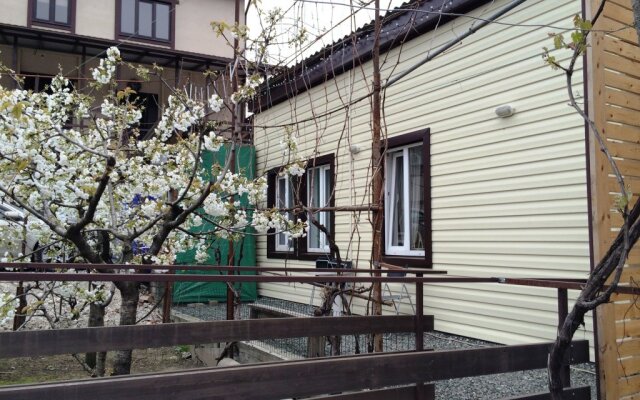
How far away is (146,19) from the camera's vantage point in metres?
19.5

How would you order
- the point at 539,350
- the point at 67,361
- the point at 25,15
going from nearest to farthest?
the point at 539,350 → the point at 67,361 → the point at 25,15

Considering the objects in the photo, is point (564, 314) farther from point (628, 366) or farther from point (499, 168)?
point (499, 168)

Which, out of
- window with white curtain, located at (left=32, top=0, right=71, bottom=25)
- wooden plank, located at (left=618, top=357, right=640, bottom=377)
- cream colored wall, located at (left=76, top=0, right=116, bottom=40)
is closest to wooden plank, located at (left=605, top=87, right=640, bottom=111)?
wooden plank, located at (left=618, top=357, right=640, bottom=377)

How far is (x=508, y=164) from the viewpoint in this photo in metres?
5.26

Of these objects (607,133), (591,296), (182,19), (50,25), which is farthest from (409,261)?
(182,19)

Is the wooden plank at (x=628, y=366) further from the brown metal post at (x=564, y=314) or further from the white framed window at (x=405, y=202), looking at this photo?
the white framed window at (x=405, y=202)

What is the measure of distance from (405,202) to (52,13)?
16185 millimetres

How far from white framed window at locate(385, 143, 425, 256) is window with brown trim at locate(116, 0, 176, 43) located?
1497cm

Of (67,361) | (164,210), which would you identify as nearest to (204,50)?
(67,361)

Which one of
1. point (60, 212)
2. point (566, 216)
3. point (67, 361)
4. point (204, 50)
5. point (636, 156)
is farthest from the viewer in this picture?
point (204, 50)

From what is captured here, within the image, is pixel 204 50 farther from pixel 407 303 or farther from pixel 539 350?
pixel 539 350

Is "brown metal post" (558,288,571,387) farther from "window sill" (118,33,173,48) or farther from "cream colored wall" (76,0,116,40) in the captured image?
"cream colored wall" (76,0,116,40)

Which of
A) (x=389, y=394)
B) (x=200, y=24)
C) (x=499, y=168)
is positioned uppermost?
(x=200, y=24)

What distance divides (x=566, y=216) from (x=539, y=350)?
6.94 ft
